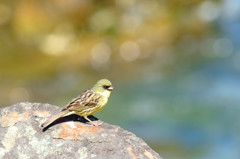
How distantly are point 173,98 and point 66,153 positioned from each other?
1428cm

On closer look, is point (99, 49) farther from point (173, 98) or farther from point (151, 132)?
point (151, 132)

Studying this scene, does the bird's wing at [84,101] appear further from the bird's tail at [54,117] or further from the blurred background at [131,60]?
the blurred background at [131,60]

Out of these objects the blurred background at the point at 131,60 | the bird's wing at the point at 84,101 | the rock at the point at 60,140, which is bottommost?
the rock at the point at 60,140

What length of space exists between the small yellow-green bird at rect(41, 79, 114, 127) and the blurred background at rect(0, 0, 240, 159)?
34.3ft

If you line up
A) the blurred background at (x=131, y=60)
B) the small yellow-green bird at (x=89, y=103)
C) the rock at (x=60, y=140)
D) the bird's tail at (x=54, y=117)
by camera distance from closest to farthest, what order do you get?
the rock at (x=60, y=140)
the bird's tail at (x=54, y=117)
the small yellow-green bird at (x=89, y=103)
the blurred background at (x=131, y=60)

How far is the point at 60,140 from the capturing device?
7.10 meters

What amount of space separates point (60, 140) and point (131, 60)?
1558cm

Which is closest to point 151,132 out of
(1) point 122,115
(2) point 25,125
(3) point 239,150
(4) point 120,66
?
(1) point 122,115

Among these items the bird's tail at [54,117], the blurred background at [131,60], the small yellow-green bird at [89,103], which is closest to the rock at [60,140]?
the bird's tail at [54,117]

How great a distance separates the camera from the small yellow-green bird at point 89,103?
25.7ft

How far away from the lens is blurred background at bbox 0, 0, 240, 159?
20.0 metres

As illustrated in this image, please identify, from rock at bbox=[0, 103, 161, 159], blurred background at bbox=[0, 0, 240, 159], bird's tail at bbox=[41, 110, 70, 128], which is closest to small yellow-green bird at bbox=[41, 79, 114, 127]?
bird's tail at bbox=[41, 110, 70, 128]

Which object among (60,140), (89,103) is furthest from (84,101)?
(60,140)

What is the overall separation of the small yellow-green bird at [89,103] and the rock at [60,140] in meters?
0.23
